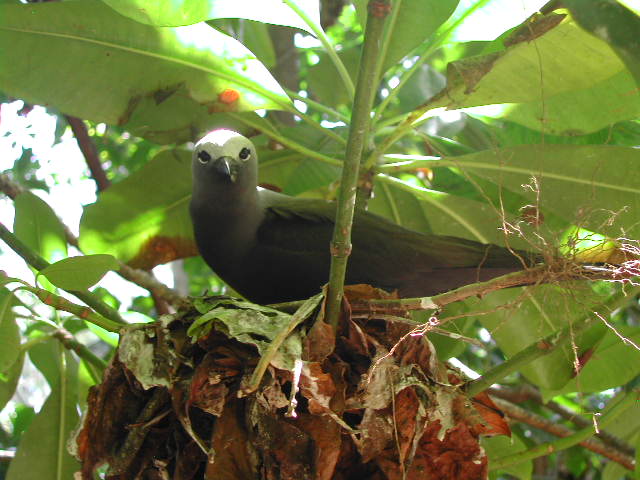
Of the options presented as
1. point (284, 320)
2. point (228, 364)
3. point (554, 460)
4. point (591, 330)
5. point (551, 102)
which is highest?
point (551, 102)

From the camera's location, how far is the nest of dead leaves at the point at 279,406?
1.60m

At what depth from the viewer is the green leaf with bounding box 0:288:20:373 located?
1888 mm

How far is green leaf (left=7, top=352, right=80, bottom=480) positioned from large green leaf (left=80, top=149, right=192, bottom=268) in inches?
17.1

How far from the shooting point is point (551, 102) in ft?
7.23

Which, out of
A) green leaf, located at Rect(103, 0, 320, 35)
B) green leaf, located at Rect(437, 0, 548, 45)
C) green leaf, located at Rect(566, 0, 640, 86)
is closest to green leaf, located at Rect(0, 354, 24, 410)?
green leaf, located at Rect(103, 0, 320, 35)

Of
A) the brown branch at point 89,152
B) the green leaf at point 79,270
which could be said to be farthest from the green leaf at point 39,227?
the brown branch at point 89,152

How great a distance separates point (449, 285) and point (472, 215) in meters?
0.26

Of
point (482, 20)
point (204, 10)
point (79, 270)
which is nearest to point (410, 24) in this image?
point (482, 20)

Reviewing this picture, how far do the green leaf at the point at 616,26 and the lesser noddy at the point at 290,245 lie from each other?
88cm

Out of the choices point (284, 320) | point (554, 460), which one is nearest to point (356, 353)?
point (284, 320)

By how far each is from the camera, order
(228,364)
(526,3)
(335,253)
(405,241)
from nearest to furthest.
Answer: (335,253)
(228,364)
(526,3)
(405,241)

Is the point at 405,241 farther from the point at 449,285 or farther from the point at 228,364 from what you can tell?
the point at 228,364

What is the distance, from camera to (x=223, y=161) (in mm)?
2469

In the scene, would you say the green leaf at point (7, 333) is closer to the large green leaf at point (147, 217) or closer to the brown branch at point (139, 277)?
the large green leaf at point (147, 217)
